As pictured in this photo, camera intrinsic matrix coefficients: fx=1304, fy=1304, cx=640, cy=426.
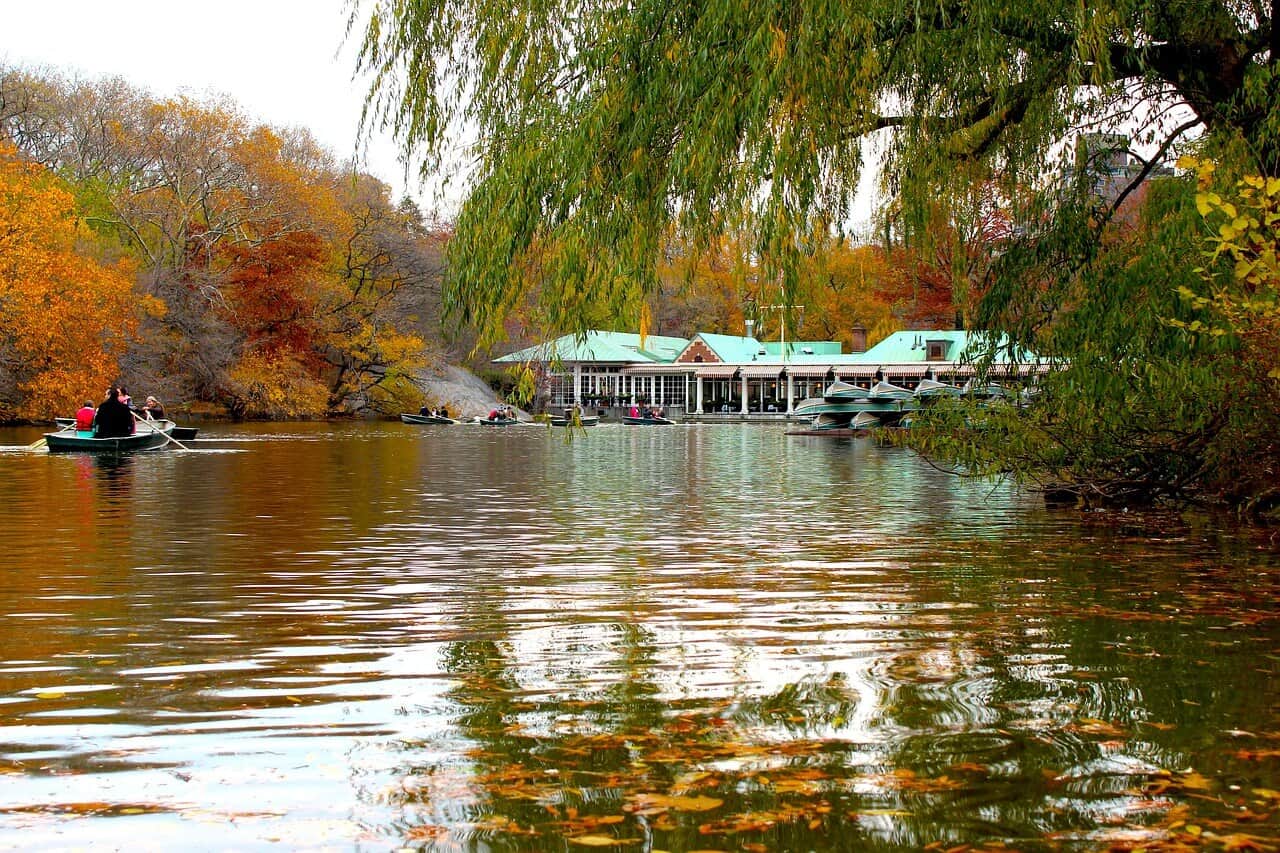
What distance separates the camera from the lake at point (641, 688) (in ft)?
13.9

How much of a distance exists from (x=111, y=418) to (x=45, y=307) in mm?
19503

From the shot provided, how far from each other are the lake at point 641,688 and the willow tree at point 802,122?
96.5 inches

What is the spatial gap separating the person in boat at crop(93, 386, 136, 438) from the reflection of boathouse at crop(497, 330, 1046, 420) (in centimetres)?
4246

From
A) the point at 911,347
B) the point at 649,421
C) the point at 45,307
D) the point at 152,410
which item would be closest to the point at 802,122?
the point at 152,410

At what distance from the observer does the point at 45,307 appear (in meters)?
46.3

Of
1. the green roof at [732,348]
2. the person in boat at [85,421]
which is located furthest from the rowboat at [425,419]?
the person in boat at [85,421]

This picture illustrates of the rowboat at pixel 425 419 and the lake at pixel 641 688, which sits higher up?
the rowboat at pixel 425 419

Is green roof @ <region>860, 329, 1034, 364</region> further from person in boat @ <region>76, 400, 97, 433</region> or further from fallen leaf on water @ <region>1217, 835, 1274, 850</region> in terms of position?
fallen leaf on water @ <region>1217, 835, 1274, 850</region>

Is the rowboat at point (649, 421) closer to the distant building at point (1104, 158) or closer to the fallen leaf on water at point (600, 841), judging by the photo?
the distant building at point (1104, 158)

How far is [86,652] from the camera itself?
714 cm

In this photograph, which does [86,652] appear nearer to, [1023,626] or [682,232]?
[682,232]

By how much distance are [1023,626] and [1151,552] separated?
4495mm

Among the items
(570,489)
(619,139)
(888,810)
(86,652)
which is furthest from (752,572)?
(570,489)

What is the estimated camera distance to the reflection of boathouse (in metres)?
71.7
